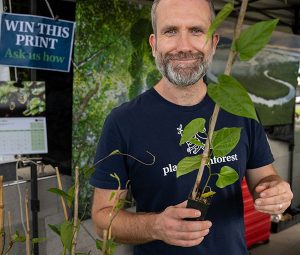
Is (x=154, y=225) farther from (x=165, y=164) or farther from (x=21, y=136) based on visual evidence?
(x=21, y=136)

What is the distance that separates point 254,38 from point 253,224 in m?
3.55

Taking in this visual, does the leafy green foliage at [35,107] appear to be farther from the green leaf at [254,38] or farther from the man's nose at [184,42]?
the green leaf at [254,38]

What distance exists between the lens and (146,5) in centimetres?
250

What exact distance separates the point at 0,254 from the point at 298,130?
444cm

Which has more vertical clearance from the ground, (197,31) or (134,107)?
(197,31)

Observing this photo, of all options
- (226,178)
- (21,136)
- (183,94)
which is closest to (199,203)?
(226,178)

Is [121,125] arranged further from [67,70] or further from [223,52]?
[223,52]

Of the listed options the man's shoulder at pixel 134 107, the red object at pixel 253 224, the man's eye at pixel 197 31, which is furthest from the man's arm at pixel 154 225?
the red object at pixel 253 224

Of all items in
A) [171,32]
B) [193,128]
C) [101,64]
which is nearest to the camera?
[193,128]

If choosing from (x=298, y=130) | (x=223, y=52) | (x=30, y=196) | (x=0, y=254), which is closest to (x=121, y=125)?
(x=0, y=254)

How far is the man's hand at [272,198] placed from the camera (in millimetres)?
901

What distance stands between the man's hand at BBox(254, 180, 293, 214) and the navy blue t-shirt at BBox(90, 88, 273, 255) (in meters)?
0.17

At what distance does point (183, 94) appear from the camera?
3.77 feet

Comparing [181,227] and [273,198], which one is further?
[273,198]
